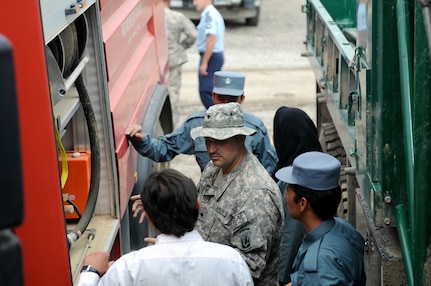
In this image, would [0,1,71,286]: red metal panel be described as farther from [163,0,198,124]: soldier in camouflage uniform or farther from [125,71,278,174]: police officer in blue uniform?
[163,0,198,124]: soldier in camouflage uniform

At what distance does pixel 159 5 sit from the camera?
6477mm

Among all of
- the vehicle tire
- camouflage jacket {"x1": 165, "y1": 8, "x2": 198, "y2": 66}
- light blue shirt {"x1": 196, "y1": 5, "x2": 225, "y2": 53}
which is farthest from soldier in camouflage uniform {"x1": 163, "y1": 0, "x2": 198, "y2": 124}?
the vehicle tire

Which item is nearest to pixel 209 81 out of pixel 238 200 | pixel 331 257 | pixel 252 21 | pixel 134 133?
pixel 134 133

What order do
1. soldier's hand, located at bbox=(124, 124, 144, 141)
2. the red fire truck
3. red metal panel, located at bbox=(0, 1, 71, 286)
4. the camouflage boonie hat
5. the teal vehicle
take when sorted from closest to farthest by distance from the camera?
the red fire truck
red metal panel, located at bbox=(0, 1, 71, 286)
the teal vehicle
the camouflage boonie hat
soldier's hand, located at bbox=(124, 124, 144, 141)

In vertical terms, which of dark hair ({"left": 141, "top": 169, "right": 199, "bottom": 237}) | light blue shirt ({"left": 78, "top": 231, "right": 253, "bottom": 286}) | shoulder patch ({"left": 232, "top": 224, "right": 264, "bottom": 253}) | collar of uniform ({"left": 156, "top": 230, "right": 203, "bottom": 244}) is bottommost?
shoulder patch ({"left": 232, "top": 224, "right": 264, "bottom": 253})

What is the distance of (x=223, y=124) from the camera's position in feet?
12.7

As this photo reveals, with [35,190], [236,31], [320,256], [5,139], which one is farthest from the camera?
[236,31]

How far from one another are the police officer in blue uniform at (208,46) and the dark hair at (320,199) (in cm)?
Result: 552

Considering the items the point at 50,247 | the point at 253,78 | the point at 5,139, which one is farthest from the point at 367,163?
the point at 253,78

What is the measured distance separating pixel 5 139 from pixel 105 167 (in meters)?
2.51

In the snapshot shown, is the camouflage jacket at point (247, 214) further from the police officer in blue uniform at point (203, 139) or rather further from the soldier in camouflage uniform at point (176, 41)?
the soldier in camouflage uniform at point (176, 41)

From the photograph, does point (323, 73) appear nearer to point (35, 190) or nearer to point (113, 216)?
point (113, 216)

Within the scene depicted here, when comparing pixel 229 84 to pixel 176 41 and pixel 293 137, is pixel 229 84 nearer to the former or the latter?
pixel 293 137

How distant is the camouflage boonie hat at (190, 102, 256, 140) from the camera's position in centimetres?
381
